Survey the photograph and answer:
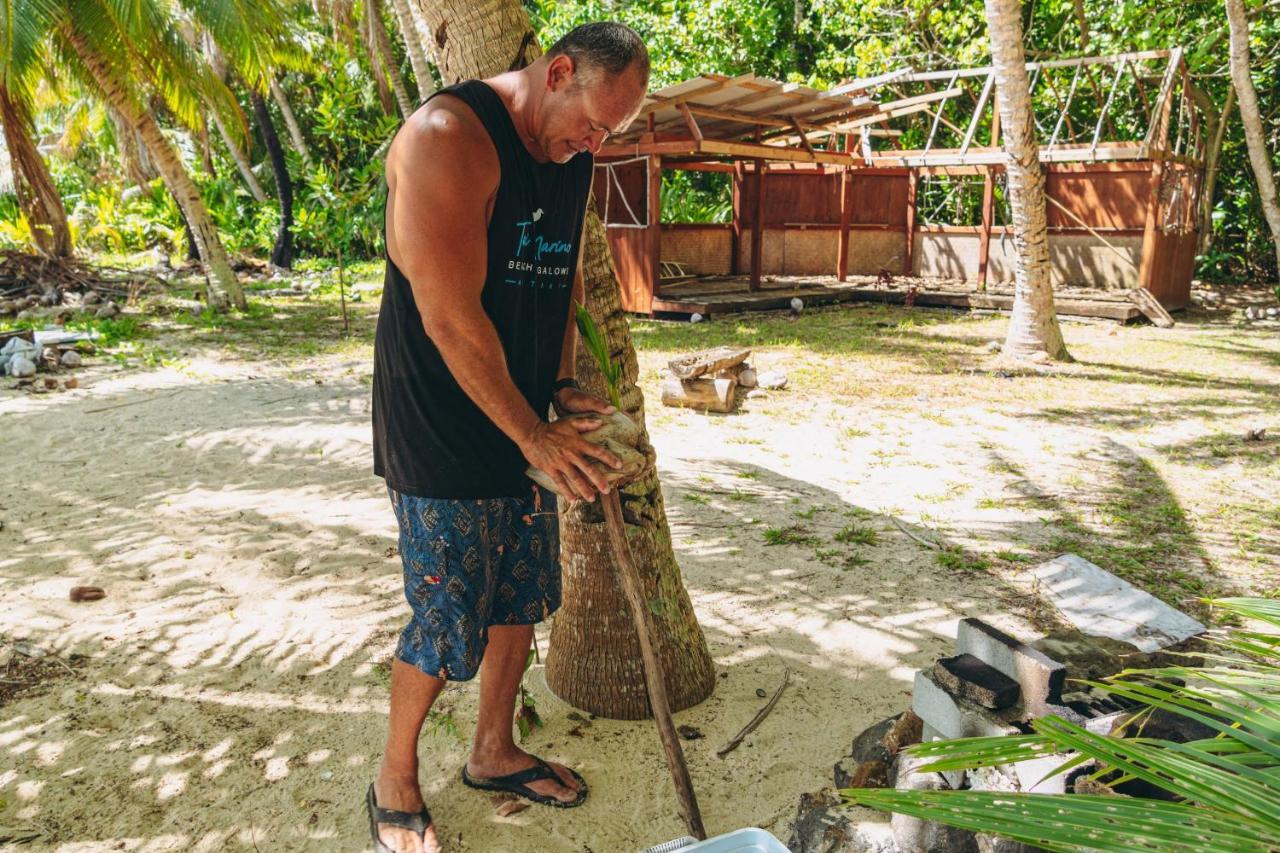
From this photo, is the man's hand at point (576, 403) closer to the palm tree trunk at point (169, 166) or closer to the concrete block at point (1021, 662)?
the concrete block at point (1021, 662)

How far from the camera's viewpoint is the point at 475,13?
8.85ft

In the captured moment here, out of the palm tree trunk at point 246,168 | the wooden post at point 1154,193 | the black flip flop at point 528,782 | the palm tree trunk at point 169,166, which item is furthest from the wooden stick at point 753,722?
the palm tree trunk at point 246,168

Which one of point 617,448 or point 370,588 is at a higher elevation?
point 617,448

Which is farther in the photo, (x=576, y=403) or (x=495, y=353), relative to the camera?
(x=576, y=403)

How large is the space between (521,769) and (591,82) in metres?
1.92

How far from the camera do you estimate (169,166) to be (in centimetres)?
1220

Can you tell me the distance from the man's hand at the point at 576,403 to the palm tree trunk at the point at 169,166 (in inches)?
475

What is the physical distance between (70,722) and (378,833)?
138cm

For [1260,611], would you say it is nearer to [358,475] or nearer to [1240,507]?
[1240,507]

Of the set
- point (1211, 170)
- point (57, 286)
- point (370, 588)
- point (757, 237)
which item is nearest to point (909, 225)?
point (757, 237)

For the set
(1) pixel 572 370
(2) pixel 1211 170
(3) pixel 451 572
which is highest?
(2) pixel 1211 170

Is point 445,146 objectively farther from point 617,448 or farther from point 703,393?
point 703,393

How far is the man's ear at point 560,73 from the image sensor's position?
6.53 feet

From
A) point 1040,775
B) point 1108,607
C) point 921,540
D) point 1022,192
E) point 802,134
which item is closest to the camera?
point 1040,775
